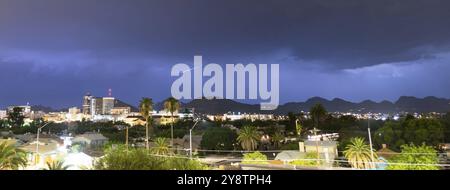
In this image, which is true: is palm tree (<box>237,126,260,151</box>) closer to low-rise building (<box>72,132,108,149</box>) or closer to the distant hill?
low-rise building (<box>72,132,108,149</box>)

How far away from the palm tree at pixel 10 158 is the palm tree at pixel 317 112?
39.7 m

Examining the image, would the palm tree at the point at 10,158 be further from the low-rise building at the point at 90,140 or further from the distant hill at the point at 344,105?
the distant hill at the point at 344,105

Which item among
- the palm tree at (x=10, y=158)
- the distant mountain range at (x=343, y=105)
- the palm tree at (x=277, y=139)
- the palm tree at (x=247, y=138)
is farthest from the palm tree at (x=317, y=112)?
the palm tree at (x=10, y=158)

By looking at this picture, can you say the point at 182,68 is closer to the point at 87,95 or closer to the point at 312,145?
the point at 312,145

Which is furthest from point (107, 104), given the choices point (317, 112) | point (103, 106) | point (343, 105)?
point (317, 112)

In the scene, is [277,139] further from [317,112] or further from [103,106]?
[103,106]

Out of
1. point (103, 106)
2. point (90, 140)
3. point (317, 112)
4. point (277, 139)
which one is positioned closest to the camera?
point (90, 140)

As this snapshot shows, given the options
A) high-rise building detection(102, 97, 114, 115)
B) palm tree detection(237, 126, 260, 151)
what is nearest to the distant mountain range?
palm tree detection(237, 126, 260, 151)

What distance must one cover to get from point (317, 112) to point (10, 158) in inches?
1599

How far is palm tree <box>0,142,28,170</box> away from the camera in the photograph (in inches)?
447

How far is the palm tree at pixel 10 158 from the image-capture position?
37.2 feet

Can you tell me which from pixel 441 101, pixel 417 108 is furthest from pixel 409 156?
pixel 441 101

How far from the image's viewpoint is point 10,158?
37.9 ft
